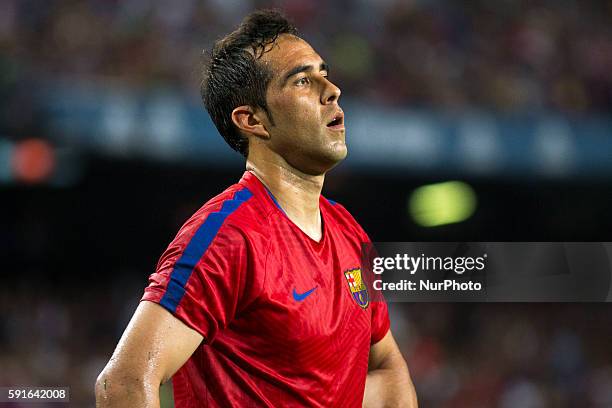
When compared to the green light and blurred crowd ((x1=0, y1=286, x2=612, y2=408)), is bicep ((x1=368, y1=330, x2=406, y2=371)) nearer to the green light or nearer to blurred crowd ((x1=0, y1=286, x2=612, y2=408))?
the green light

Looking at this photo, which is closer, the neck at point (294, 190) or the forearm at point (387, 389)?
the neck at point (294, 190)

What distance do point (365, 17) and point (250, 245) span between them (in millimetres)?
2699

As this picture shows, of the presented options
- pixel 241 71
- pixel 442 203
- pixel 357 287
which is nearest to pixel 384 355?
pixel 357 287

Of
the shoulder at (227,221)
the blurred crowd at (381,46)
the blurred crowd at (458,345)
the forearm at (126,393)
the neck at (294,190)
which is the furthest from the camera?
the blurred crowd at (381,46)

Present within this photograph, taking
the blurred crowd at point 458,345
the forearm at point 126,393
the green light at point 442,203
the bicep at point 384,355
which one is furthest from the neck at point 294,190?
the blurred crowd at point 458,345

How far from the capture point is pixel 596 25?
380 cm

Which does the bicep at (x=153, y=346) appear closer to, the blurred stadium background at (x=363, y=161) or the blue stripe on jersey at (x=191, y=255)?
the blue stripe on jersey at (x=191, y=255)

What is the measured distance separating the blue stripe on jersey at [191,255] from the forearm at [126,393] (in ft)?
0.34

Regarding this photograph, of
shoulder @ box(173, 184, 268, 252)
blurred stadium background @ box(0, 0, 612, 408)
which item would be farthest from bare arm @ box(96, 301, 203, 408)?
blurred stadium background @ box(0, 0, 612, 408)

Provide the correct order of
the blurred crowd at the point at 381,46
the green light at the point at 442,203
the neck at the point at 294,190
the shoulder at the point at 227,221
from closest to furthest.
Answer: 1. the shoulder at the point at 227,221
2. the neck at the point at 294,190
3. the green light at the point at 442,203
4. the blurred crowd at the point at 381,46

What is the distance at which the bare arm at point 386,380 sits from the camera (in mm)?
1474

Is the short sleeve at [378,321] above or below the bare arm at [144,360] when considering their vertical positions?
above

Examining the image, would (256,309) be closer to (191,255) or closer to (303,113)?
(191,255)

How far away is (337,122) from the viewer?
138 centimetres
